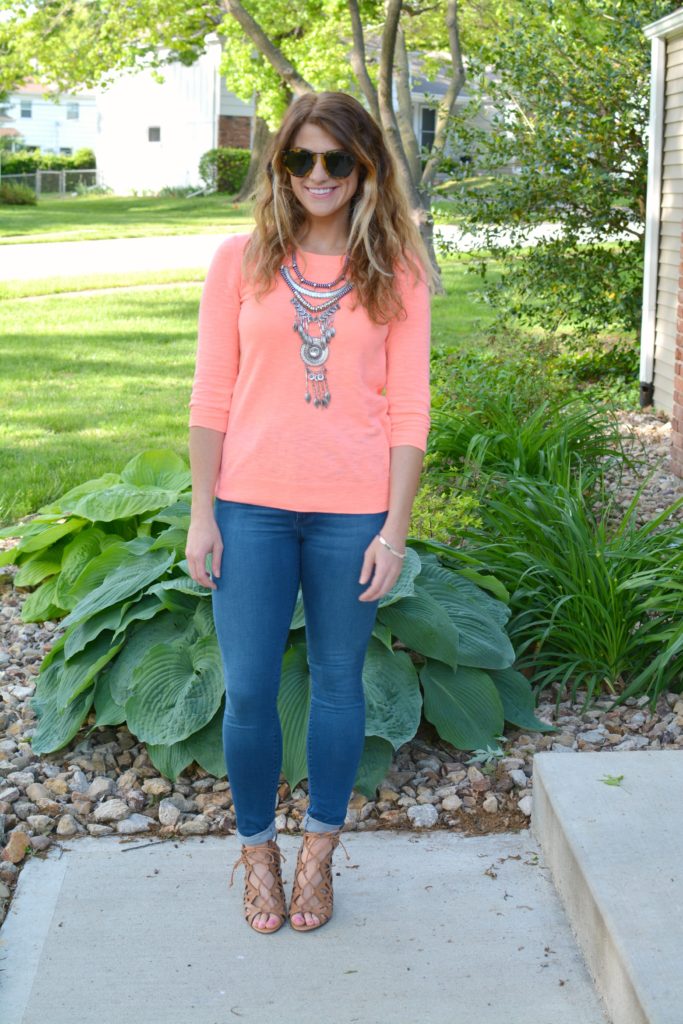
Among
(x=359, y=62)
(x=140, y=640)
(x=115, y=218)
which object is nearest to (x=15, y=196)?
(x=115, y=218)

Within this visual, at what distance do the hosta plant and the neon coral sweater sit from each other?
1.00 meters

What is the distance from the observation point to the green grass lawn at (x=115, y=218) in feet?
74.0

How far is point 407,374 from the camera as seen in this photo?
255 centimetres

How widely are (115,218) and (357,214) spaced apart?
2559 centimetres

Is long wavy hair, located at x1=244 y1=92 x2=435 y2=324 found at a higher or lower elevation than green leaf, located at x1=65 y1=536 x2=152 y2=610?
higher

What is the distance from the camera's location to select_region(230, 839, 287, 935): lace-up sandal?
9.08 ft

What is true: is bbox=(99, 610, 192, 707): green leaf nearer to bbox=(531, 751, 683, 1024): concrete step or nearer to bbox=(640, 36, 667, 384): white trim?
bbox=(531, 751, 683, 1024): concrete step

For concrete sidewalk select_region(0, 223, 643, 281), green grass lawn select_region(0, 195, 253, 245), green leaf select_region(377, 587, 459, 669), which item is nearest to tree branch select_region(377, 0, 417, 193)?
concrete sidewalk select_region(0, 223, 643, 281)

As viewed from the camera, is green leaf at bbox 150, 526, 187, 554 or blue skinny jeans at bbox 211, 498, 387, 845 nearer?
blue skinny jeans at bbox 211, 498, 387, 845

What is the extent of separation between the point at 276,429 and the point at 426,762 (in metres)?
1.46

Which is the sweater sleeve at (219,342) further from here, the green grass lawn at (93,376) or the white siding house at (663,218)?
the white siding house at (663,218)

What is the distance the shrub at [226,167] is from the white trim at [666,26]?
87.7ft

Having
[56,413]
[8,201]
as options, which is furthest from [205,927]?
[8,201]

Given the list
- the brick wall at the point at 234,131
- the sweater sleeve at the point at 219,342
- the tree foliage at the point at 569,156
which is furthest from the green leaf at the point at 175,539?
the brick wall at the point at 234,131
